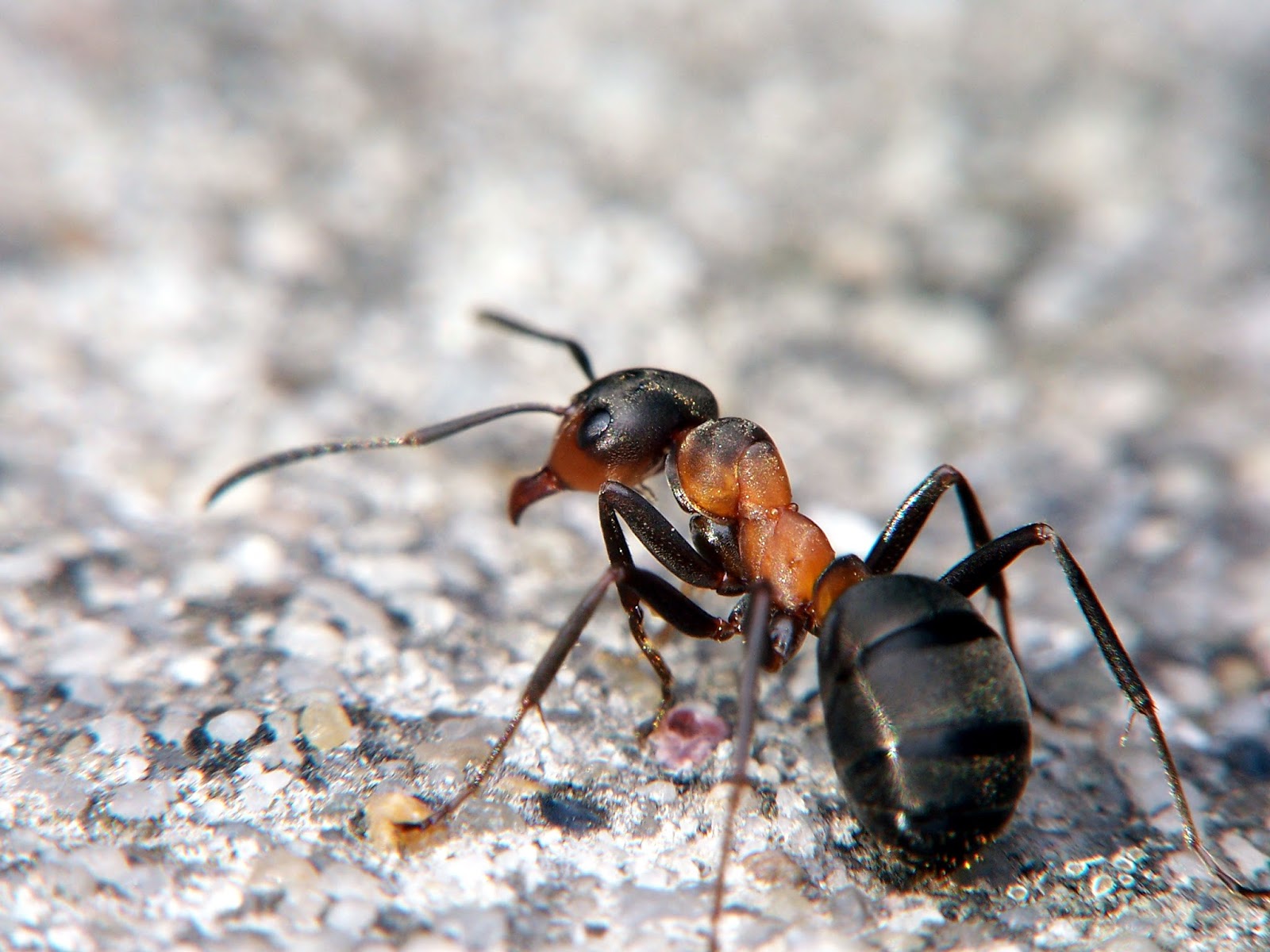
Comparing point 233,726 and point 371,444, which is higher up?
point 371,444

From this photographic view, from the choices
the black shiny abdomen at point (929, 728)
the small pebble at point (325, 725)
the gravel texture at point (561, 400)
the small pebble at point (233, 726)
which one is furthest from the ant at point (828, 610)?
the small pebble at point (233, 726)

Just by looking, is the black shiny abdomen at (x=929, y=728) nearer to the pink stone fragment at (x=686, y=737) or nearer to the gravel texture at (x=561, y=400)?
the gravel texture at (x=561, y=400)

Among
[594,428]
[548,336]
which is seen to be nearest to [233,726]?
[594,428]

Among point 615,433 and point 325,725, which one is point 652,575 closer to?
point 615,433

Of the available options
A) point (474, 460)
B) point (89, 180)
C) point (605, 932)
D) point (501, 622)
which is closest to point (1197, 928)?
point (605, 932)

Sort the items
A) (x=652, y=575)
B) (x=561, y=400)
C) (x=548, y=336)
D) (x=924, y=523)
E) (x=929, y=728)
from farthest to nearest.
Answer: (x=561, y=400) → (x=548, y=336) → (x=924, y=523) → (x=652, y=575) → (x=929, y=728)

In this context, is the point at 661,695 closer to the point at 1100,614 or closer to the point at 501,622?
the point at 501,622

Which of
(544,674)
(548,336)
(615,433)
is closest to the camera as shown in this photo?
(544,674)
